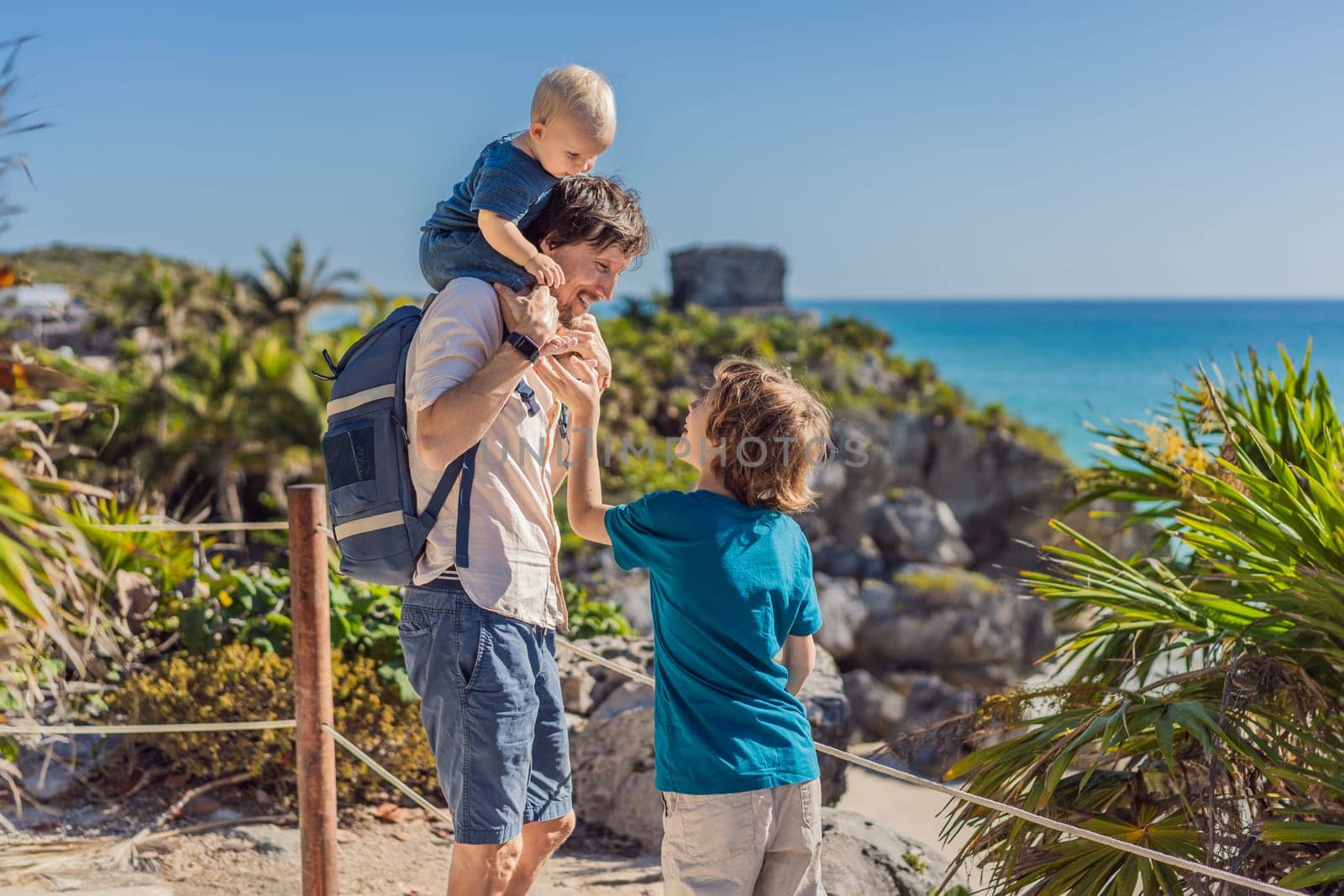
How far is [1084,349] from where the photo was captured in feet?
334

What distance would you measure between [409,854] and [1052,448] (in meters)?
26.2

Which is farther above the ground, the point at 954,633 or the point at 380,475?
the point at 380,475

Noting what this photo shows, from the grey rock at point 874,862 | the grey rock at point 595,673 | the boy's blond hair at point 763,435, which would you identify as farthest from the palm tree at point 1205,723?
the grey rock at point 595,673

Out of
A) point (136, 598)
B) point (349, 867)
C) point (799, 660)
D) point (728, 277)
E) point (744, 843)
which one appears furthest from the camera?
point (728, 277)

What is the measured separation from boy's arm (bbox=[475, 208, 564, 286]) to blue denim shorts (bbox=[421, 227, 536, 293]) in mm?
38

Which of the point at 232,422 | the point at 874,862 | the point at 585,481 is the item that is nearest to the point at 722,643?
the point at 585,481

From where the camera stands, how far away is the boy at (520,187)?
7.27ft

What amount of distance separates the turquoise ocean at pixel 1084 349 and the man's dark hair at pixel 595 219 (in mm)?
28110

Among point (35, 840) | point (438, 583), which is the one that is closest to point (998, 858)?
point (438, 583)

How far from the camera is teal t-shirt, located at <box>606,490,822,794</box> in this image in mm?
1998

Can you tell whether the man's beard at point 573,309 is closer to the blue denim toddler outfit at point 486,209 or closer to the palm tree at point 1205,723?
the blue denim toddler outfit at point 486,209

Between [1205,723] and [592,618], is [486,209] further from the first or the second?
[592,618]

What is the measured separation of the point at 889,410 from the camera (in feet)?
87.7

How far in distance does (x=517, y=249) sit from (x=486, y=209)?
4.9 inches
